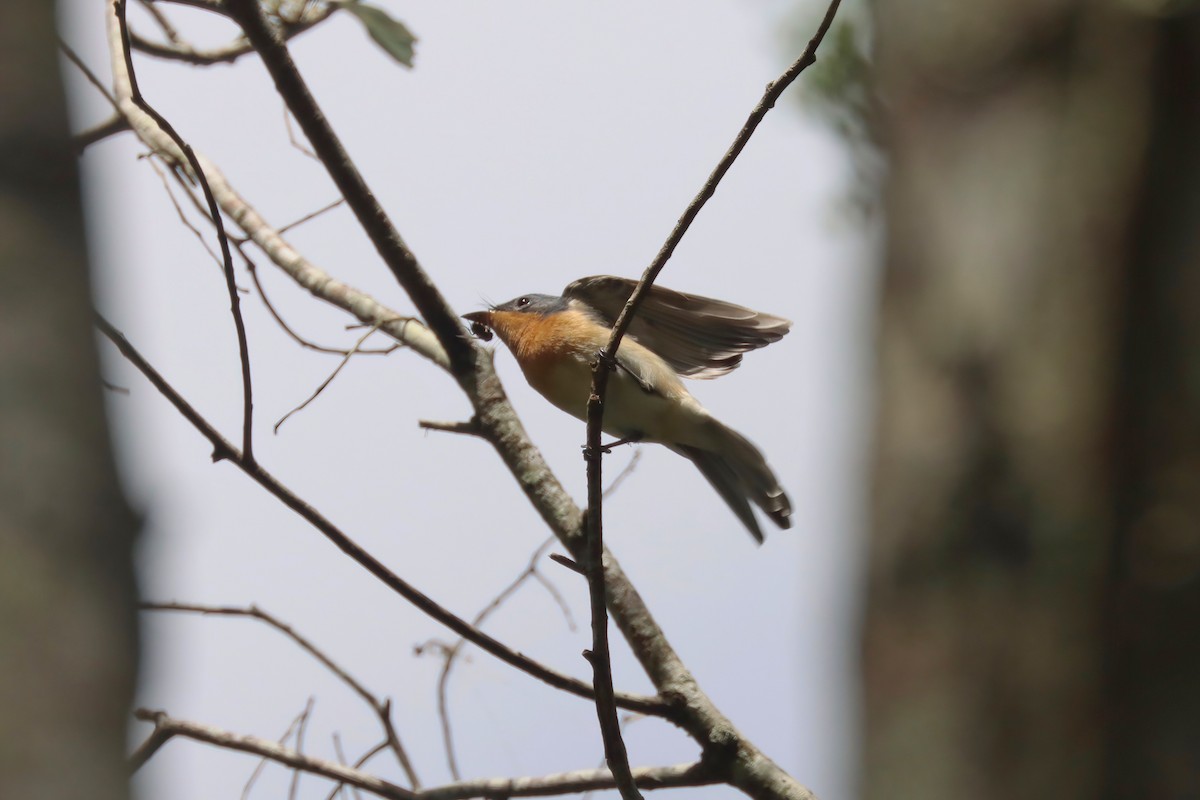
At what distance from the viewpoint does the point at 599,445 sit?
298cm

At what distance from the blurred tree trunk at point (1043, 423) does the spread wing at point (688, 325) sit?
12.1ft

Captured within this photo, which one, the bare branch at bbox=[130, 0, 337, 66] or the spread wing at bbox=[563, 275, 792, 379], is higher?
the bare branch at bbox=[130, 0, 337, 66]

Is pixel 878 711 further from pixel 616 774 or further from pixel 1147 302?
pixel 616 774

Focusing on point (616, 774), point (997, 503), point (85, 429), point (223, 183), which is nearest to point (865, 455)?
point (997, 503)

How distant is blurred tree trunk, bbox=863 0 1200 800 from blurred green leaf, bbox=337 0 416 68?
10.8ft

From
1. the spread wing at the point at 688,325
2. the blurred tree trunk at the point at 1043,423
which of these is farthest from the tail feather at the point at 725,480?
the blurred tree trunk at the point at 1043,423

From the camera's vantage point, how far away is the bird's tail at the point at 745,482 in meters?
5.59

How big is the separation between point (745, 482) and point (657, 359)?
2.46 ft

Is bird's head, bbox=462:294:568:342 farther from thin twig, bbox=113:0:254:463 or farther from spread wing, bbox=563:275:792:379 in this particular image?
thin twig, bbox=113:0:254:463

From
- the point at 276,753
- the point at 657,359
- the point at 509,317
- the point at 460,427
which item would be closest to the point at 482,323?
the point at 509,317

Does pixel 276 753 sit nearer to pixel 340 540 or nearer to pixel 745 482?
pixel 340 540

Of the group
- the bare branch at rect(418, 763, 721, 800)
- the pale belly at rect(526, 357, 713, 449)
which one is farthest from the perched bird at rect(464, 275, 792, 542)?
the bare branch at rect(418, 763, 721, 800)

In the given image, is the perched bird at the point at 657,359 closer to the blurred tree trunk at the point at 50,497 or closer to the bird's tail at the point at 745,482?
the bird's tail at the point at 745,482

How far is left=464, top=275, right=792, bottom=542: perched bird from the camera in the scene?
17.3 feet
